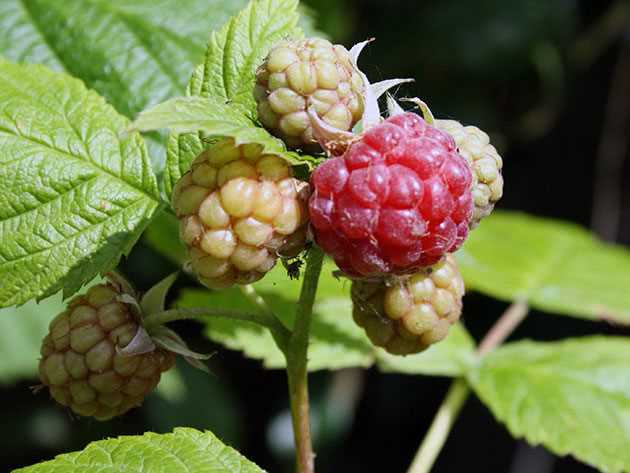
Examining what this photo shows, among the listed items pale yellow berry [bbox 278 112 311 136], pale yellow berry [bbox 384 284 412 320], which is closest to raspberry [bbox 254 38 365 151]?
pale yellow berry [bbox 278 112 311 136]

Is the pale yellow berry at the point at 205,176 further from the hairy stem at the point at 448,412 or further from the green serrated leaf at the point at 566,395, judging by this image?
the green serrated leaf at the point at 566,395

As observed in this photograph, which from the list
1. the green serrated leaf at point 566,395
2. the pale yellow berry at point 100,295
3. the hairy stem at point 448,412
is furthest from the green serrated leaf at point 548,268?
the pale yellow berry at point 100,295

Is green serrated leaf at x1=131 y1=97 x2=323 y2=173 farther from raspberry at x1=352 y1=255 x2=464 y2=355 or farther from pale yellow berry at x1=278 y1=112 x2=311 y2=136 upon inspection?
raspberry at x1=352 y1=255 x2=464 y2=355

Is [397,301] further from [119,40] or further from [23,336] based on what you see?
[23,336]

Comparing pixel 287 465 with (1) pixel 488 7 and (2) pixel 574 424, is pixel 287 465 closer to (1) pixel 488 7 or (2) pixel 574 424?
(2) pixel 574 424

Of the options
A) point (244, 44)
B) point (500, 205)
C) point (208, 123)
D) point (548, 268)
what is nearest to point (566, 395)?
point (548, 268)

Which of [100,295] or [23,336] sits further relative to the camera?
[23,336]

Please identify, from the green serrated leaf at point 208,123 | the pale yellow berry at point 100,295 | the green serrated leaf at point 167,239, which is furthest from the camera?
the green serrated leaf at point 167,239
